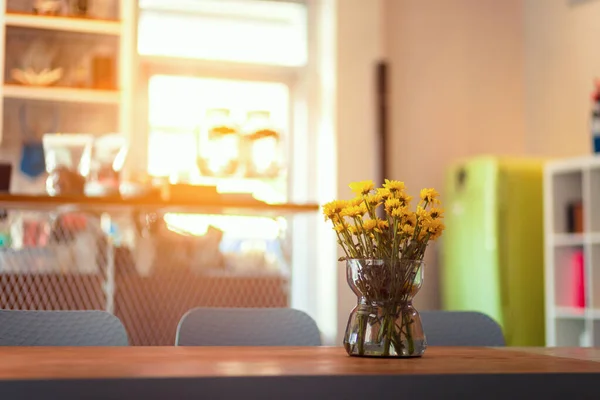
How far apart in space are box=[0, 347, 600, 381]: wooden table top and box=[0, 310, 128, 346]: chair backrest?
40 cm

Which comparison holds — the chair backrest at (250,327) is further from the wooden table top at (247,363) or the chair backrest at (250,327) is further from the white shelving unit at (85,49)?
the white shelving unit at (85,49)

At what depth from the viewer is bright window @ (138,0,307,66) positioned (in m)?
5.78

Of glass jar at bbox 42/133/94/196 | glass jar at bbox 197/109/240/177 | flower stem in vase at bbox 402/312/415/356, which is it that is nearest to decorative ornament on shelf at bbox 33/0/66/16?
glass jar at bbox 197/109/240/177

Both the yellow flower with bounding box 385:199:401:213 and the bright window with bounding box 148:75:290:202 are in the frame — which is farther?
the bright window with bounding box 148:75:290:202

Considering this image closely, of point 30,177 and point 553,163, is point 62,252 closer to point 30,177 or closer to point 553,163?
point 30,177

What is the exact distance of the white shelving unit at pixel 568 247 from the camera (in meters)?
4.41

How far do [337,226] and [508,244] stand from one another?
3.38 m

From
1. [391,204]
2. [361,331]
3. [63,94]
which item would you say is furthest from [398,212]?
[63,94]

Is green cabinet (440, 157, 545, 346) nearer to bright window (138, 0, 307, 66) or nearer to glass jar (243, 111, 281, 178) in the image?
glass jar (243, 111, 281, 178)

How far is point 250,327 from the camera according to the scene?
7.73ft

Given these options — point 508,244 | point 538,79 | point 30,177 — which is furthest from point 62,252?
point 538,79

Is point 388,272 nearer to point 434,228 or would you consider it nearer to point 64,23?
point 434,228

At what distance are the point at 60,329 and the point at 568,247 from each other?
10.6 feet

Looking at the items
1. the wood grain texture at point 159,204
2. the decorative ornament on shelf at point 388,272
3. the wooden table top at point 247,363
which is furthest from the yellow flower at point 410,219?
the wood grain texture at point 159,204
